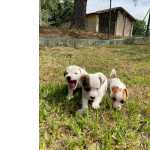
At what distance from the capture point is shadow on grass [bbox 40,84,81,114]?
3.29 metres

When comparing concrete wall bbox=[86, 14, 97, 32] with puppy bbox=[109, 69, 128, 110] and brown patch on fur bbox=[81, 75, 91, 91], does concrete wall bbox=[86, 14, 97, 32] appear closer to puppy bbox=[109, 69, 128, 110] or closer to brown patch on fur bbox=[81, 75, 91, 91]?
puppy bbox=[109, 69, 128, 110]

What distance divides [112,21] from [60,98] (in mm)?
22464

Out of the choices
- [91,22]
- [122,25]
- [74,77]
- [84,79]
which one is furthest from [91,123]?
[91,22]

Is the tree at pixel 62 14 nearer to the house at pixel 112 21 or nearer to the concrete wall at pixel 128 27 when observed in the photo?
the house at pixel 112 21

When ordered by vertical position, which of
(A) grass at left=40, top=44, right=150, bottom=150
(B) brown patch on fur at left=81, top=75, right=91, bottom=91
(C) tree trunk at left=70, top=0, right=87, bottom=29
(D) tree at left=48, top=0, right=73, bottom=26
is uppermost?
(D) tree at left=48, top=0, right=73, bottom=26

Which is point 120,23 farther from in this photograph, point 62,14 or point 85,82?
point 85,82

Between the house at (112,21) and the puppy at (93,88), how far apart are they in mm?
21661

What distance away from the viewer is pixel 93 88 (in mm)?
3023

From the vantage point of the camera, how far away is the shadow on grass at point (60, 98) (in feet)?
10.8

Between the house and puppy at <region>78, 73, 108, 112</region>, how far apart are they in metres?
21.7

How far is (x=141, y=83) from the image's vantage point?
194 inches

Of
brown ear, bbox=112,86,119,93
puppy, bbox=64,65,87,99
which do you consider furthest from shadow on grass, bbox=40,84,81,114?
brown ear, bbox=112,86,119,93

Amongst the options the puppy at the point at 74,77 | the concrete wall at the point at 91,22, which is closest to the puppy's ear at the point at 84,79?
the puppy at the point at 74,77

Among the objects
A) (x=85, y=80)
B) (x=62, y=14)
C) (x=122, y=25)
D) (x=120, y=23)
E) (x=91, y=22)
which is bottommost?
(x=85, y=80)
